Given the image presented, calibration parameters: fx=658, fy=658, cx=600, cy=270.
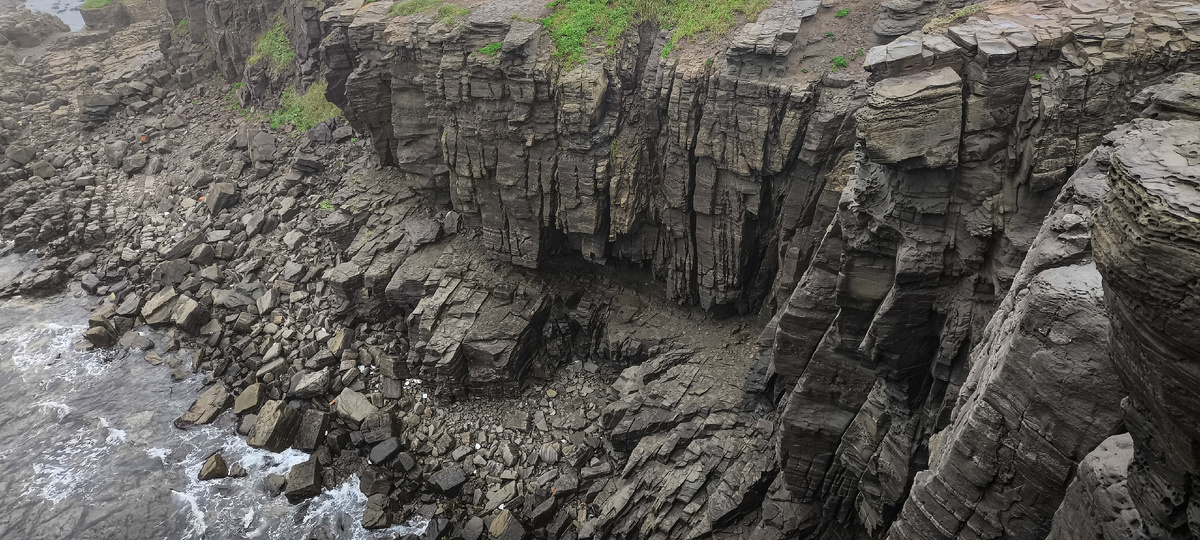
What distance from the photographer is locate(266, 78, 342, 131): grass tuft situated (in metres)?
A: 37.5

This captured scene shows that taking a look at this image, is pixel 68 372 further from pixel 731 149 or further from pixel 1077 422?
pixel 1077 422

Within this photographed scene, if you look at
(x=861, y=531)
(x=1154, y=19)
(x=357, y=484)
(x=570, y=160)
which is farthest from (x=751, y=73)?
(x=357, y=484)

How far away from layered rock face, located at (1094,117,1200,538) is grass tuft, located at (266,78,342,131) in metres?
37.7

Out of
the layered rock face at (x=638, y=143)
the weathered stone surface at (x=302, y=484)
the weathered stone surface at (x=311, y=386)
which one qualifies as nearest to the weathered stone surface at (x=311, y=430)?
the weathered stone surface at (x=311, y=386)

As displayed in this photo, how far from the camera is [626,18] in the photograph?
25.2 metres

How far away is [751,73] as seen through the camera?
2116cm

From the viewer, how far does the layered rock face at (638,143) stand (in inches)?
827

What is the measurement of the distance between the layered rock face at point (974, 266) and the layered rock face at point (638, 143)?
245 inches

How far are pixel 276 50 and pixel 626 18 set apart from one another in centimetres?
2675

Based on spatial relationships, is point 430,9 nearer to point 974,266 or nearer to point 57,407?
point 57,407

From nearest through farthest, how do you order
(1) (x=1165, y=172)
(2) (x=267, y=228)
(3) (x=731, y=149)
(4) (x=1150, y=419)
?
1. (1) (x=1165, y=172)
2. (4) (x=1150, y=419)
3. (3) (x=731, y=149)
4. (2) (x=267, y=228)

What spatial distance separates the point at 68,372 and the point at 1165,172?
36813mm

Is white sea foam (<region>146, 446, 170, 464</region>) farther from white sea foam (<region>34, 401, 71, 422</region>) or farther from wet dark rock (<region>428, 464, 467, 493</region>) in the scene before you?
wet dark rock (<region>428, 464, 467, 493</region>)

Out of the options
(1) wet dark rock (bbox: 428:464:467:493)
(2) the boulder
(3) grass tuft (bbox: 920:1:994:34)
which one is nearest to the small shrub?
(3) grass tuft (bbox: 920:1:994:34)
